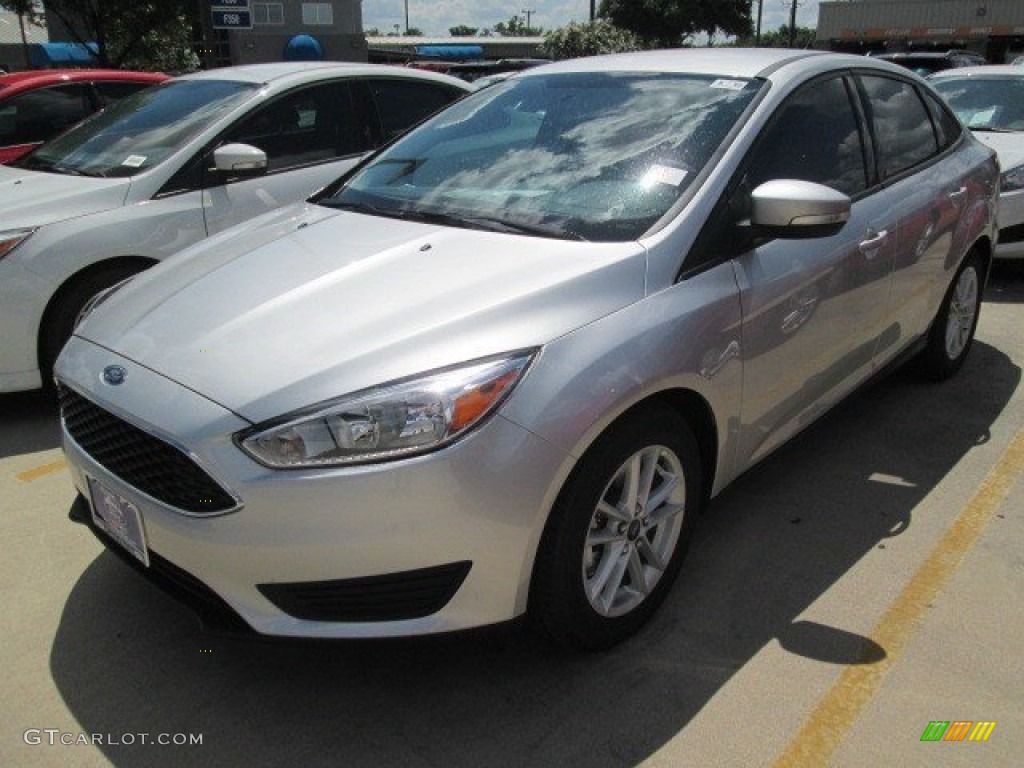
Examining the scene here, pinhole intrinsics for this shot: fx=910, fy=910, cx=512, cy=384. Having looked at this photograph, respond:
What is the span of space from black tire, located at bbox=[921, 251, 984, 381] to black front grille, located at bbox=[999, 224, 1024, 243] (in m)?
2.04

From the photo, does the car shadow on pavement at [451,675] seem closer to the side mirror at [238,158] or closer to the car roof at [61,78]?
the side mirror at [238,158]

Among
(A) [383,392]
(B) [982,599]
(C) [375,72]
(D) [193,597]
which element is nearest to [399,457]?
(A) [383,392]

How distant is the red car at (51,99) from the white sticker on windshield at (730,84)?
16.9 ft

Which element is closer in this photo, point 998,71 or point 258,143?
point 258,143

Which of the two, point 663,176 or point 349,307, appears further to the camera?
point 663,176

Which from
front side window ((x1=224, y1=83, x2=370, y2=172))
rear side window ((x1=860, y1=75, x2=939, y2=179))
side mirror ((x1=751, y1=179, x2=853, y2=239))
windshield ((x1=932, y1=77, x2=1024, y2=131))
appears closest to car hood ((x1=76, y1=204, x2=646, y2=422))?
side mirror ((x1=751, y1=179, x2=853, y2=239))

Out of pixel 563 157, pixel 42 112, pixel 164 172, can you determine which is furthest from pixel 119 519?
pixel 42 112

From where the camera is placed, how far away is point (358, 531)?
209 cm

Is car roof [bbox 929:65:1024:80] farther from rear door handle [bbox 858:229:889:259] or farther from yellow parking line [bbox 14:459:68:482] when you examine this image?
yellow parking line [bbox 14:459:68:482]

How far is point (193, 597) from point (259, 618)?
0.22m

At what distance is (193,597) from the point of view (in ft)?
7.59

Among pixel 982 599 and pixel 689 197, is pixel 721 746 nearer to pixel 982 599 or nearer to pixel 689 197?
pixel 982 599

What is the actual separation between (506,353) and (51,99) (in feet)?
20.6

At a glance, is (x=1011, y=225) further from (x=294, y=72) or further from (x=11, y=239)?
(x=11, y=239)
